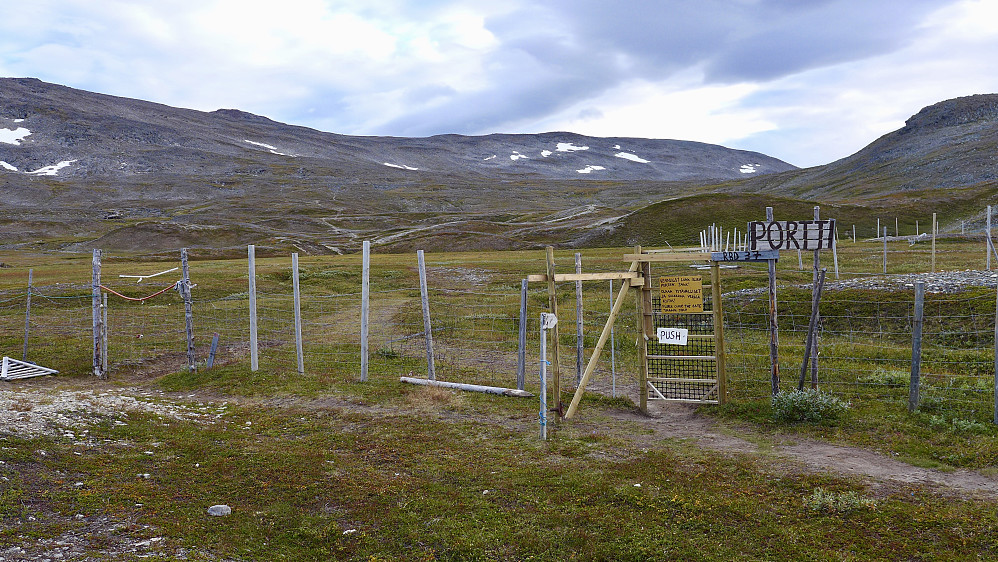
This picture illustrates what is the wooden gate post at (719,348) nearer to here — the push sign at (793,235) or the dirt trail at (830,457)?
the dirt trail at (830,457)

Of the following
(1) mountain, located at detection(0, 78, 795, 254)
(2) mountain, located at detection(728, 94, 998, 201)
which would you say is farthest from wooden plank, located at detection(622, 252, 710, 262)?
(2) mountain, located at detection(728, 94, 998, 201)

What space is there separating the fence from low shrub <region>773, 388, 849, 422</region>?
1.46 meters

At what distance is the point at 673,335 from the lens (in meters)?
12.0

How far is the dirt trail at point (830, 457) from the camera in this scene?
7.74 metres

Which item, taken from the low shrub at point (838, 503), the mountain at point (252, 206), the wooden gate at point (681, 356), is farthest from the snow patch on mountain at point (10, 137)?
the low shrub at point (838, 503)

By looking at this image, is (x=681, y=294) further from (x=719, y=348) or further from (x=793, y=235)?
(x=793, y=235)

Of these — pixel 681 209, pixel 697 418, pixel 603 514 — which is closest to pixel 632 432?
pixel 697 418

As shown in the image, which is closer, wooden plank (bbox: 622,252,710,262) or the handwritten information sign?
wooden plank (bbox: 622,252,710,262)

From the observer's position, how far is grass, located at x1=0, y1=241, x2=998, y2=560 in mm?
6484

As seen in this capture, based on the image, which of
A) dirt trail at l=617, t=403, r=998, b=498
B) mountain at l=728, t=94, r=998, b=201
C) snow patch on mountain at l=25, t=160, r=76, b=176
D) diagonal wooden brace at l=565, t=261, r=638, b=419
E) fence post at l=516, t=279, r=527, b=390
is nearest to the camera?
Result: dirt trail at l=617, t=403, r=998, b=498

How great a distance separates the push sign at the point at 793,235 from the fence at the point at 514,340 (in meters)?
2.36

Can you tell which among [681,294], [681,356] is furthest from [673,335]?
[681,294]

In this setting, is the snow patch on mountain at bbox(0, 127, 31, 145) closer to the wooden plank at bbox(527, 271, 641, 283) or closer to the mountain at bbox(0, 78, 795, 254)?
the mountain at bbox(0, 78, 795, 254)

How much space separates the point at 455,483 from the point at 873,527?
4843mm
